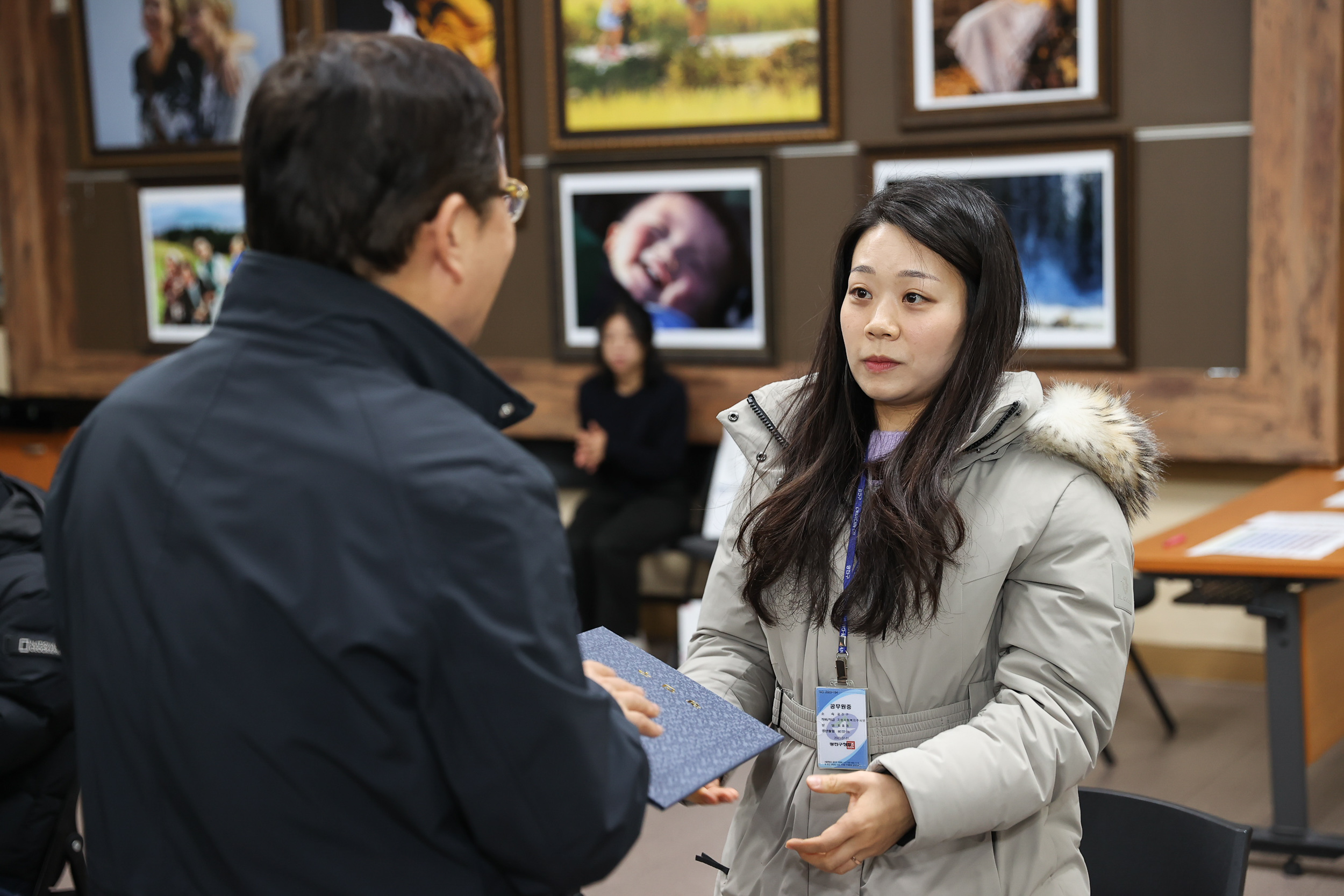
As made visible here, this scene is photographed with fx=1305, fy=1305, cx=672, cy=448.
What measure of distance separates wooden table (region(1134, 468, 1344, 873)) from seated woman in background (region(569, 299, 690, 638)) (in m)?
2.39

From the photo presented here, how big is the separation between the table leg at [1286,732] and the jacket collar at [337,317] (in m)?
3.22

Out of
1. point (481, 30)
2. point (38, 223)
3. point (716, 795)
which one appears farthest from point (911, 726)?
point (38, 223)

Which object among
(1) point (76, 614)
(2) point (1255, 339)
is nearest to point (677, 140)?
(2) point (1255, 339)

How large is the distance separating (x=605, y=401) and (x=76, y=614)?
4.83 metres

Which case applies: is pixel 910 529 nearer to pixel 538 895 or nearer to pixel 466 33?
pixel 538 895

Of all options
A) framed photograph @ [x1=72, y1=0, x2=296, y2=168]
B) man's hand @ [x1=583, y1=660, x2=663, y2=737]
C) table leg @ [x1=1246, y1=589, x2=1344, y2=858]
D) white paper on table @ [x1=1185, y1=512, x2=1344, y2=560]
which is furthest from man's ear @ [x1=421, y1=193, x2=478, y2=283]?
framed photograph @ [x1=72, y1=0, x2=296, y2=168]

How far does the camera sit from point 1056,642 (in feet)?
5.62

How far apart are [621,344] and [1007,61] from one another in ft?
6.69

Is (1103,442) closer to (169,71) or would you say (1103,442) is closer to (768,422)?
(768,422)

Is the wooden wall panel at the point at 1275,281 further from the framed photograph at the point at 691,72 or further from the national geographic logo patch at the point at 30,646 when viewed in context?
the national geographic logo patch at the point at 30,646

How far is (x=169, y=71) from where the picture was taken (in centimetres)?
704

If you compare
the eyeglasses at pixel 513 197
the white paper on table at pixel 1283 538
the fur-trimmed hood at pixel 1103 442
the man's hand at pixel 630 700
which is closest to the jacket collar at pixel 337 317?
the eyeglasses at pixel 513 197

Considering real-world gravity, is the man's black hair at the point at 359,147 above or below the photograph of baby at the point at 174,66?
below

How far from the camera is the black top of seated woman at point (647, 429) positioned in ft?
19.3
